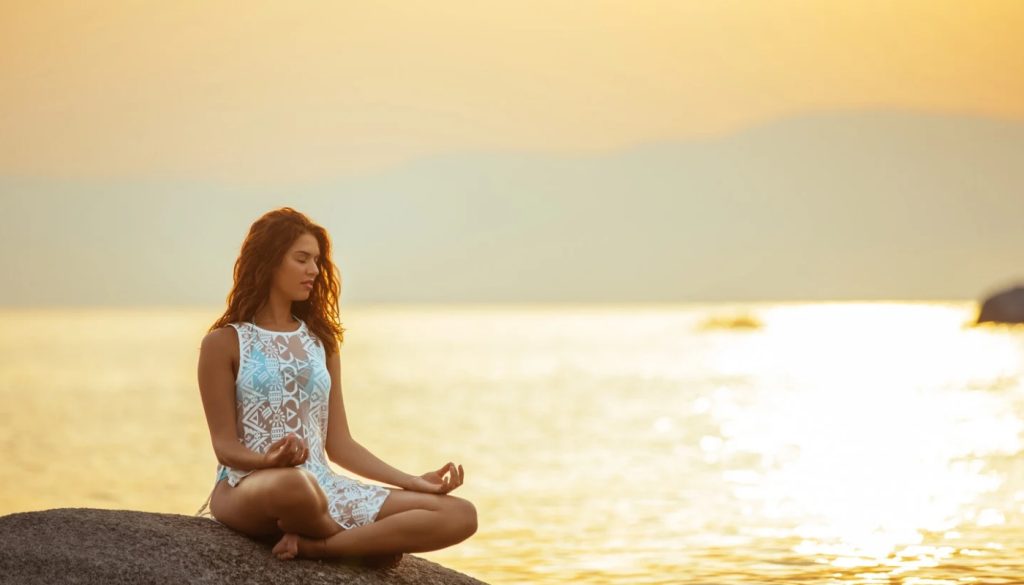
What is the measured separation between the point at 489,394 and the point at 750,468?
2181cm

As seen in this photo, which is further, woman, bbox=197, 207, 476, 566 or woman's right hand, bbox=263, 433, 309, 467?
woman, bbox=197, 207, 476, 566

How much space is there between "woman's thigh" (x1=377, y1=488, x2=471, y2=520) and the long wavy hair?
86cm

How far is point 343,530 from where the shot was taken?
663cm

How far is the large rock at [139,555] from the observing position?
6230 mm

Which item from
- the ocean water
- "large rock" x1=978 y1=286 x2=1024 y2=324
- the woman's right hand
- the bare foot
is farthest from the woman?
"large rock" x1=978 y1=286 x2=1024 y2=324

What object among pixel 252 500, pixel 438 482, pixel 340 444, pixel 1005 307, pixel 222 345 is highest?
pixel 1005 307

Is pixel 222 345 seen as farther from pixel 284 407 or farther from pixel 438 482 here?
pixel 438 482

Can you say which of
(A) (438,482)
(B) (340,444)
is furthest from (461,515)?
(B) (340,444)

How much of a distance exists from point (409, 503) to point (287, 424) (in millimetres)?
727

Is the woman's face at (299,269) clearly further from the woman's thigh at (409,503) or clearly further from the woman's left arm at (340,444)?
the woman's thigh at (409,503)

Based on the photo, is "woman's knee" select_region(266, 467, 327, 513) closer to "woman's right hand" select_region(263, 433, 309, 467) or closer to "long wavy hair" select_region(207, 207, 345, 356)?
"woman's right hand" select_region(263, 433, 309, 467)

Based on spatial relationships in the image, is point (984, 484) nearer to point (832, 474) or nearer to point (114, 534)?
point (832, 474)

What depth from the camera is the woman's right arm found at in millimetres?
6496

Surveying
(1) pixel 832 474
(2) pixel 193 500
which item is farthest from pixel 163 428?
(1) pixel 832 474
